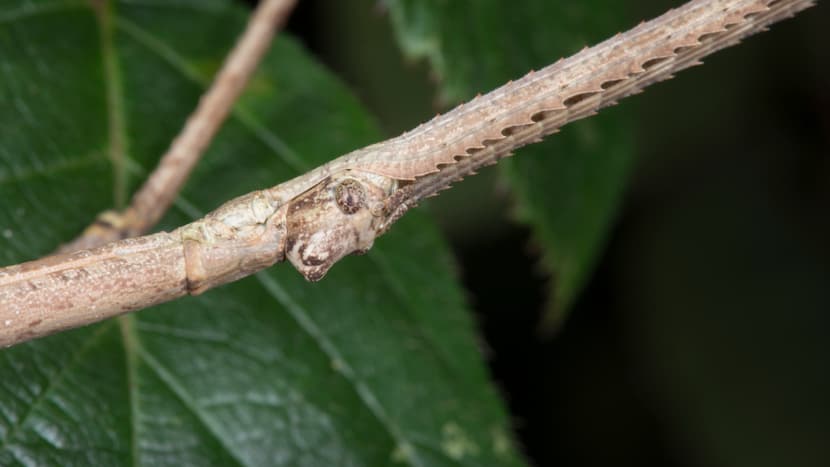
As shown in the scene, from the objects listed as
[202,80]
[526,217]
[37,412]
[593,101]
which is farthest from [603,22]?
[37,412]

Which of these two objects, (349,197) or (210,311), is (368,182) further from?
(210,311)

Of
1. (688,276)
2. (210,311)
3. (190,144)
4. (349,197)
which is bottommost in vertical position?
(349,197)

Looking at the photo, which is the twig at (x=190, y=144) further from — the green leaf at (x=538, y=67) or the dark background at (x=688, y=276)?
the dark background at (x=688, y=276)

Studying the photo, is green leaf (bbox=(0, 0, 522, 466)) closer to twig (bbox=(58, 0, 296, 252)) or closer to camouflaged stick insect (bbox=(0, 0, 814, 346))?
twig (bbox=(58, 0, 296, 252))

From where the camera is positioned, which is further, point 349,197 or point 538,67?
point 538,67

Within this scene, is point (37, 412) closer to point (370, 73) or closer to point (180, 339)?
point (180, 339)

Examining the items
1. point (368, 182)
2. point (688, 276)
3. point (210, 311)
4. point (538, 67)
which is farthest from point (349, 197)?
point (688, 276)
